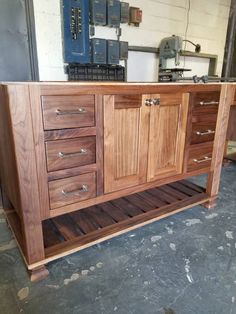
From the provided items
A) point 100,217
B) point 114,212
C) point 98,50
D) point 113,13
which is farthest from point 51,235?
point 113,13

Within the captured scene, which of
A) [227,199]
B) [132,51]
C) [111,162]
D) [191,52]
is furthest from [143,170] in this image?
[191,52]

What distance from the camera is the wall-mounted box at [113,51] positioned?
6.28ft

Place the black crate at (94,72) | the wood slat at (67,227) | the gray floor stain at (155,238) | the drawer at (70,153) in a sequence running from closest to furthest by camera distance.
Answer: the drawer at (70,153)
the wood slat at (67,227)
the gray floor stain at (155,238)
the black crate at (94,72)

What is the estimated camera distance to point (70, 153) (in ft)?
3.43

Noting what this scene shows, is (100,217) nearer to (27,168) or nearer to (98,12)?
(27,168)

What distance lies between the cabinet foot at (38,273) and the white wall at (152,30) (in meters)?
1.26

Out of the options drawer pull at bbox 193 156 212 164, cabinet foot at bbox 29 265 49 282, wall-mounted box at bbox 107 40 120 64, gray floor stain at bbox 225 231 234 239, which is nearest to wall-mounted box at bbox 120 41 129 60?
wall-mounted box at bbox 107 40 120 64

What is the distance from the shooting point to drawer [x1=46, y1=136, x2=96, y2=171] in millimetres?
1001

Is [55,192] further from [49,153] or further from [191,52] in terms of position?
[191,52]

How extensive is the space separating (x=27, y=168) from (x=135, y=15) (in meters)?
1.69

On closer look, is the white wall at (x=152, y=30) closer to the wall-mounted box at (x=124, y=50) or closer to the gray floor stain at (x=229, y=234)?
the wall-mounted box at (x=124, y=50)

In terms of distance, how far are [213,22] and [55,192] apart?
275cm

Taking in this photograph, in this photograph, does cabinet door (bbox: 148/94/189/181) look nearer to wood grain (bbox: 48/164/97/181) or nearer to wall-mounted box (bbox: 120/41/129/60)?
wood grain (bbox: 48/164/97/181)

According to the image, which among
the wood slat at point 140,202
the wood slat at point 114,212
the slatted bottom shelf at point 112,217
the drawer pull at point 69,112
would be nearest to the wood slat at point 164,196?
the slatted bottom shelf at point 112,217
